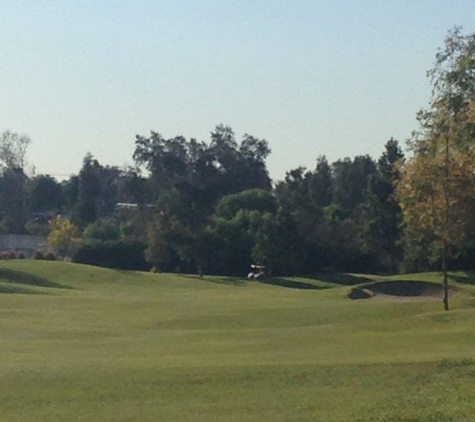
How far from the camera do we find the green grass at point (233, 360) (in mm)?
20656

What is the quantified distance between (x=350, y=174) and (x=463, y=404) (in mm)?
113792

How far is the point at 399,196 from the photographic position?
46.7 m

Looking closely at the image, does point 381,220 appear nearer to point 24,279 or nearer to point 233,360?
point 24,279

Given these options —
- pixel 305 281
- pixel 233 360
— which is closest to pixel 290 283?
pixel 305 281

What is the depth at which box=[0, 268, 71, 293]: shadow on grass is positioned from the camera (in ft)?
228

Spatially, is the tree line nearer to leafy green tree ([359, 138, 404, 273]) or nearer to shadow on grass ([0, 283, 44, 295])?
leafy green tree ([359, 138, 404, 273])

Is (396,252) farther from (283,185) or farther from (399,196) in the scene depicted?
(399,196)

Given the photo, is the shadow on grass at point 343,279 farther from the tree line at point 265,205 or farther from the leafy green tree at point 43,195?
the leafy green tree at point 43,195

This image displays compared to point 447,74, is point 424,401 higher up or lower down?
lower down

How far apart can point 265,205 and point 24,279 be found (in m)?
42.3

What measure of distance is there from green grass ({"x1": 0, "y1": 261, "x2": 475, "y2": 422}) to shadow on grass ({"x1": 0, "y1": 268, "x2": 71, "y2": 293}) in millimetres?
13591

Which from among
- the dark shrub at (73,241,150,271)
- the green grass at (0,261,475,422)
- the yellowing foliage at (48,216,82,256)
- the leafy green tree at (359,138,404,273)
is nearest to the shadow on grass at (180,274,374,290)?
the leafy green tree at (359,138,404,273)

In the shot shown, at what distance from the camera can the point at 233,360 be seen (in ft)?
91.4

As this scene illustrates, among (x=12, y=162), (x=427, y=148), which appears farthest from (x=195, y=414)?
(x=12, y=162)
